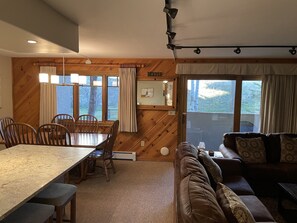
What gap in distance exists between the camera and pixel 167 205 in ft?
11.0

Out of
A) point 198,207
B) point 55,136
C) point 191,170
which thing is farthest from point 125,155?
point 198,207

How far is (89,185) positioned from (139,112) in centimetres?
205

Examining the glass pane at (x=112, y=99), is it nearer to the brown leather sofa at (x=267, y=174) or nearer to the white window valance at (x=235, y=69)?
the white window valance at (x=235, y=69)

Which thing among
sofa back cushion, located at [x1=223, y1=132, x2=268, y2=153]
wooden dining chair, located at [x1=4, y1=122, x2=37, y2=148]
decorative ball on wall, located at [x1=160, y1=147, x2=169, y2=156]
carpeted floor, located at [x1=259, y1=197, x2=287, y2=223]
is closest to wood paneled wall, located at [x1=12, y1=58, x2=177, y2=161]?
decorative ball on wall, located at [x1=160, y1=147, x2=169, y2=156]

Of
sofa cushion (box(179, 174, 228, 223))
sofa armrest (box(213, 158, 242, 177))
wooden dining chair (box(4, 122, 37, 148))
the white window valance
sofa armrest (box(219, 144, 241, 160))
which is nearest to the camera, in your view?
sofa cushion (box(179, 174, 228, 223))

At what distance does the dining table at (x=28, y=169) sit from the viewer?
149 centimetres

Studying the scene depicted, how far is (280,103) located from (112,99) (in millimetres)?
3633

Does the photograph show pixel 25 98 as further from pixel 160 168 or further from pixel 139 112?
pixel 160 168

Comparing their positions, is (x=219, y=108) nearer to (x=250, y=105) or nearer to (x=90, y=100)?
(x=250, y=105)

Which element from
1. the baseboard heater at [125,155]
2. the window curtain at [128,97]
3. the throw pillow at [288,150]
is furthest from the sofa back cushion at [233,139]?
the baseboard heater at [125,155]

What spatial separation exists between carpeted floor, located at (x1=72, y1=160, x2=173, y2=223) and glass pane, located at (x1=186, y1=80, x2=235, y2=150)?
1.16 metres

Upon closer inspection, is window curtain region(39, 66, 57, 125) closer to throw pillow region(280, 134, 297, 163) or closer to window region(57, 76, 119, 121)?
window region(57, 76, 119, 121)

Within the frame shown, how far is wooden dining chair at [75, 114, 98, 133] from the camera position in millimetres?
5160

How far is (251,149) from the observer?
387 cm
